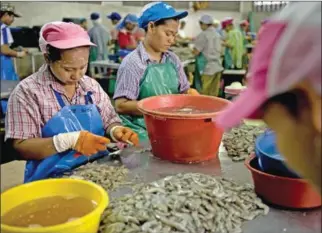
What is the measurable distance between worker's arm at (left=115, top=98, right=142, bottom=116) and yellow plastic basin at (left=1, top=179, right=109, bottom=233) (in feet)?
3.62

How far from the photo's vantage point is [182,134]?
5.82ft

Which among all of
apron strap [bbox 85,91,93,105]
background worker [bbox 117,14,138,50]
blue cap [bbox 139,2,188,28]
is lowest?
apron strap [bbox 85,91,93,105]

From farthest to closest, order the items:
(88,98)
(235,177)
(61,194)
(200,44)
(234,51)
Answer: (234,51), (200,44), (88,98), (235,177), (61,194)

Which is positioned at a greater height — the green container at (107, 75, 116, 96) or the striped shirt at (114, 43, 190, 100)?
the striped shirt at (114, 43, 190, 100)

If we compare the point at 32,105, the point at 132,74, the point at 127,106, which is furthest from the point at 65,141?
the point at 132,74

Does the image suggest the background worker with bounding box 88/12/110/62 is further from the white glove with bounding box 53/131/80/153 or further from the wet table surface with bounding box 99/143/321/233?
the white glove with bounding box 53/131/80/153

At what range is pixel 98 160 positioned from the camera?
1917mm

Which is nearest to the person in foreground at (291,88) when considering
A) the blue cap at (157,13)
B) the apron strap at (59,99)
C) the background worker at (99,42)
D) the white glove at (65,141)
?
the white glove at (65,141)

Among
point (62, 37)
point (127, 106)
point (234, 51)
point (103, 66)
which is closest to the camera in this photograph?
point (62, 37)

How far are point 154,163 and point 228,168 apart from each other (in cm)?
36

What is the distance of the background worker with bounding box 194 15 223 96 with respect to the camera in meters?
7.09

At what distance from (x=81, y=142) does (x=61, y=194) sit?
1.61 ft

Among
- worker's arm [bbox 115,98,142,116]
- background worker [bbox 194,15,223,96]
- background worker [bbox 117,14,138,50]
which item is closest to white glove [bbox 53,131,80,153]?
worker's arm [bbox 115,98,142,116]

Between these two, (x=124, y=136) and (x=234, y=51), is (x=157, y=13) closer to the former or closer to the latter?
(x=124, y=136)
